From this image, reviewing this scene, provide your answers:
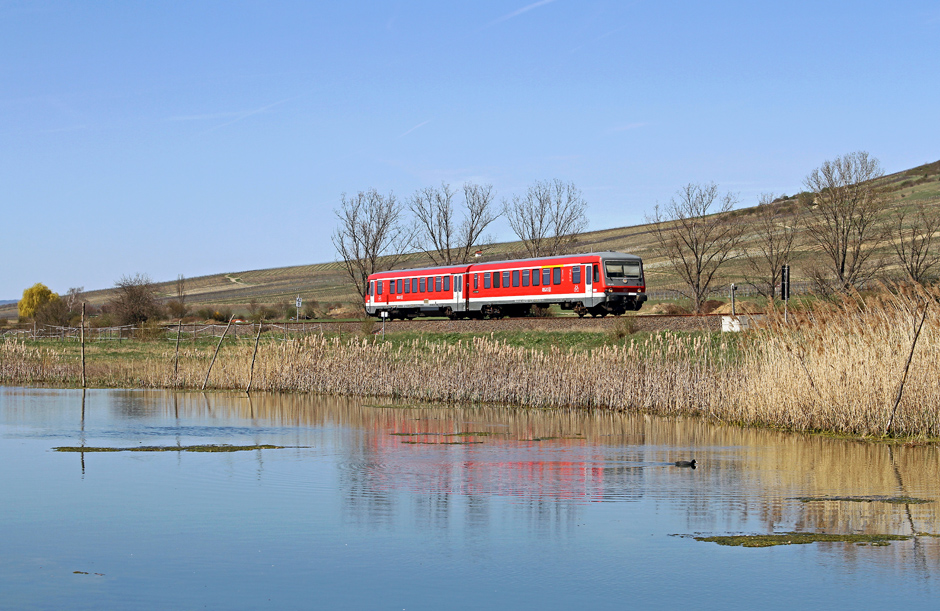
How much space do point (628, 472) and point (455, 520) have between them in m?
4.53

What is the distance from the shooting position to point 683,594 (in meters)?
8.55

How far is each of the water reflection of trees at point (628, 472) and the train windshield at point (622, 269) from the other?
19.6 m

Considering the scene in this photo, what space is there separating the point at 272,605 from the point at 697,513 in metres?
5.67

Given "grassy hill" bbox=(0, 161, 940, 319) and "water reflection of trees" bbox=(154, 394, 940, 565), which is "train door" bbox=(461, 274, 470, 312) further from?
"grassy hill" bbox=(0, 161, 940, 319)

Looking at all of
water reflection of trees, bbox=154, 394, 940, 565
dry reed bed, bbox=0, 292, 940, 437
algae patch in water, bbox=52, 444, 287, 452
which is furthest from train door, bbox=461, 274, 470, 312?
algae patch in water, bbox=52, 444, 287, 452

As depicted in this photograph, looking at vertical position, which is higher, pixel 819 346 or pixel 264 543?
pixel 819 346

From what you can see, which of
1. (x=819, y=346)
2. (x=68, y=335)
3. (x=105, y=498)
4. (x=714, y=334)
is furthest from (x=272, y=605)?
(x=68, y=335)

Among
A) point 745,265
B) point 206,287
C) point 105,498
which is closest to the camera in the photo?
point 105,498

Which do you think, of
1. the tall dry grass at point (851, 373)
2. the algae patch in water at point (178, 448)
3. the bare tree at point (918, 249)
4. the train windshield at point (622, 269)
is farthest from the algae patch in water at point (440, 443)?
the bare tree at point (918, 249)

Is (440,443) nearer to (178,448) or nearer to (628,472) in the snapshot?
(628,472)

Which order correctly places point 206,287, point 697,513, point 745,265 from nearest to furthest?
point 697,513 → point 745,265 → point 206,287

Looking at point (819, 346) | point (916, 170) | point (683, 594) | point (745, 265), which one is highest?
point (916, 170)

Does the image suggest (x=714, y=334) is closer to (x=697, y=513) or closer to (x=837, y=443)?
(x=837, y=443)

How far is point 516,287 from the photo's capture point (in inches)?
1817
